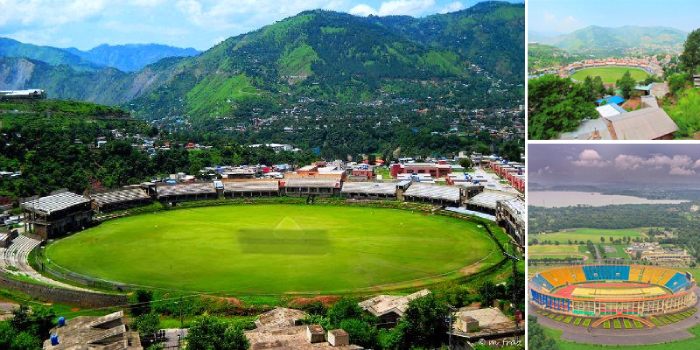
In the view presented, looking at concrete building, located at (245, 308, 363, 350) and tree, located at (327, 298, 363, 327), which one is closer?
concrete building, located at (245, 308, 363, 350)

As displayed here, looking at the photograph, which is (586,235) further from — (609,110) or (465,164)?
(465,164)

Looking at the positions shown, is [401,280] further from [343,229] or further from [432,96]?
[432,96]

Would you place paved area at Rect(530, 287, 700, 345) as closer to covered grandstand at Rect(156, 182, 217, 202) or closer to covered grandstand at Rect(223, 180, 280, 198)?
covered grandstand at Rect(156, 182, 217, 202)

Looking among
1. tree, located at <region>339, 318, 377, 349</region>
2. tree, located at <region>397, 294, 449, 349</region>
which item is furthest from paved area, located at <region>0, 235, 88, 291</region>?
tree, located at <region>397, 294, 449, 349</region>

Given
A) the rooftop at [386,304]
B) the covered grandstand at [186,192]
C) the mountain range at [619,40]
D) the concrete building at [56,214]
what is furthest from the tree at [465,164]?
the mountain range at [619,40]

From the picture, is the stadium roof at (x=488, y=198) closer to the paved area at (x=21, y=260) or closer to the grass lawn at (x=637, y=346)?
the paved area at (x=21, y=260)
